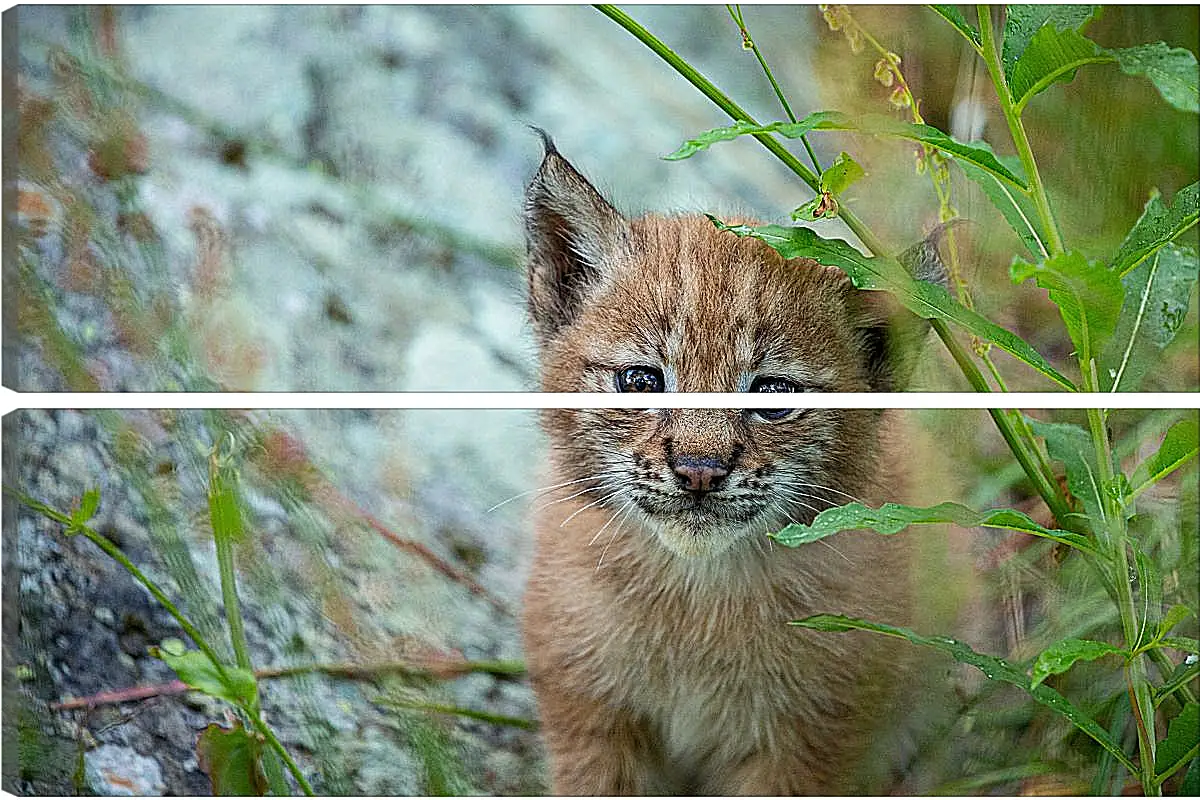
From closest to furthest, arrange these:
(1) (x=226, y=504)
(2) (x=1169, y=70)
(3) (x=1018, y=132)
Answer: (2) (x=1169, y=70)
(3) (x=1018, y=132)
(1) (x=226, y=504)

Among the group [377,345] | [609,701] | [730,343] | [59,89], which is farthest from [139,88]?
[609,701]

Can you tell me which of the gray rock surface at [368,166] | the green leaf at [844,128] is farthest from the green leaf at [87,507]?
the green leaf at [844,128]

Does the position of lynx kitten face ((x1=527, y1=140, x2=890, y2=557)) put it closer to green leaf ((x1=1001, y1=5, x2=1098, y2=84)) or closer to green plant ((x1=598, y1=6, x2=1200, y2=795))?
green plant ((x1=598, y1=6, x2=1200, y2=795))

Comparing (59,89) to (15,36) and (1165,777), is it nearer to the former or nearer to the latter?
(15,36)

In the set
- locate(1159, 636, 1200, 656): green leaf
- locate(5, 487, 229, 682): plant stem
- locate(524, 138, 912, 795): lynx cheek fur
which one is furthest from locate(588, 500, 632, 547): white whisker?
locate(1159, 636, 1200, 656): green leaf

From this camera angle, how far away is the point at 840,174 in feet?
3.34

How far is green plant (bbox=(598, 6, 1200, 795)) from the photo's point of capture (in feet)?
3.17

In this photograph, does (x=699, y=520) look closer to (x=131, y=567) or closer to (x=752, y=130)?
(x=752, y=130)

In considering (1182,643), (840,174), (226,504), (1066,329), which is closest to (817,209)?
(840,174)

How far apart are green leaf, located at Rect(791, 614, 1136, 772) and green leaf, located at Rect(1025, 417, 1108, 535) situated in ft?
0.47

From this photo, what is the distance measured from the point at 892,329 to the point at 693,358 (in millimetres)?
174

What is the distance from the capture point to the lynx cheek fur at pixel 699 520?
3.54 feet

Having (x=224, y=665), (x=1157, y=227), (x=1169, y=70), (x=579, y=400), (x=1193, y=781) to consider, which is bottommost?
(x=1193, y=781)

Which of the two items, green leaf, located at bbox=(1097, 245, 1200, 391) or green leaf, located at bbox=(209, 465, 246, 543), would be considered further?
green leaf, located at bbox=(209, 465, 246, 543)
